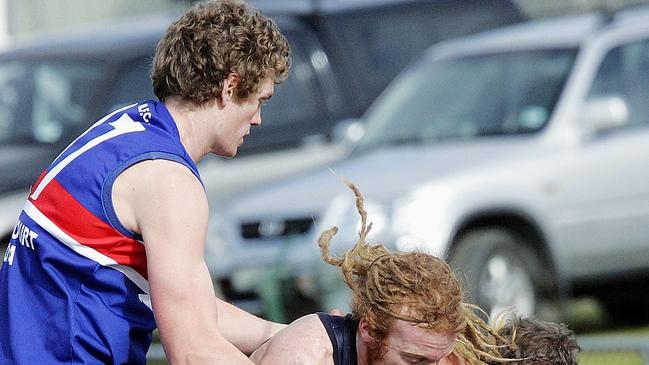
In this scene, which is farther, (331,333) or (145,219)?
(331,333)

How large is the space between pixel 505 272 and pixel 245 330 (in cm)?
441

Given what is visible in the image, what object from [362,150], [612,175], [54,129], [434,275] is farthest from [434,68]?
[434,275]

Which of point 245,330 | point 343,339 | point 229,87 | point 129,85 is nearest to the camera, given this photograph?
point 229,87

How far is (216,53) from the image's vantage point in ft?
10.4

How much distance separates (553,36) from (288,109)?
187 cm

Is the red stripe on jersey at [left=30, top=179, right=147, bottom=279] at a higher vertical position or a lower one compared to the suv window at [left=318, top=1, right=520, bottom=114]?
higher

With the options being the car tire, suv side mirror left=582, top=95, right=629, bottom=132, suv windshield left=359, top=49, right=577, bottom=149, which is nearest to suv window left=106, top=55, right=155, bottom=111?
suv windshield left=359, top=49, right=577, bottom=149

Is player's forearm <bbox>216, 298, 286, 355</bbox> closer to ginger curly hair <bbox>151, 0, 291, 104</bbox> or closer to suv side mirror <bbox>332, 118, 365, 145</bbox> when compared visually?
ginger curly hair <bbox>151, 0, 291, 104</bbox>

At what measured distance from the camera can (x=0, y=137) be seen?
8.80 meters

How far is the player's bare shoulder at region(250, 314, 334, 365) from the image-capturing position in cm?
325

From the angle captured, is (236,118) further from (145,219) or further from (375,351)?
(375,351)

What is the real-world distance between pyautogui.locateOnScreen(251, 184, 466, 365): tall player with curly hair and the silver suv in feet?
13.2

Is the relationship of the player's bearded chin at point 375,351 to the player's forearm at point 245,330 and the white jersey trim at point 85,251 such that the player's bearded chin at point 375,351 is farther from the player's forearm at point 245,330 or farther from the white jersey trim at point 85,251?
the white jersey trim at point 85,251

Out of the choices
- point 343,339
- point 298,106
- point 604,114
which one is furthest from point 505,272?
point 343,339
